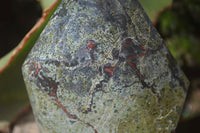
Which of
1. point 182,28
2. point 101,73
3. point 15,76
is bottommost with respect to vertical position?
point 182,28

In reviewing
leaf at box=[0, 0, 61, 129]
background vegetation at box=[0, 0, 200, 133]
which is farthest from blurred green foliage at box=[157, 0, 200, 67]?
leaf at box=[0, 0, 61, 129]

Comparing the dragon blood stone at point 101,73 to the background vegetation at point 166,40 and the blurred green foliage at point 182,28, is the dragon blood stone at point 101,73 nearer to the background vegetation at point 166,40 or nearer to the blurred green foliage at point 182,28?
the background vegetation at point 166,40

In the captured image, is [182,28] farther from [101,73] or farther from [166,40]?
[101,73]

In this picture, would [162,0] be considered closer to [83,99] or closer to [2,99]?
[83,99]

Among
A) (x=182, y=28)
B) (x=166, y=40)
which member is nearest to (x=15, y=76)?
(x=166, y=40)

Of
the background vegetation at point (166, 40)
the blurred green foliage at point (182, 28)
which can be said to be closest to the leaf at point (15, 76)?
the background vegetation at point (166, 40)
